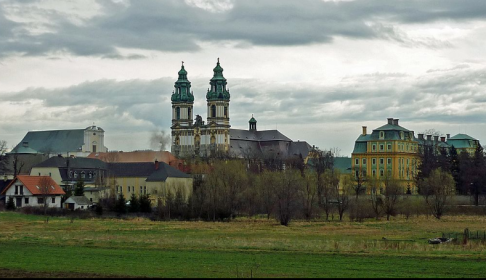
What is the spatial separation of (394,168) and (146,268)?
332ft

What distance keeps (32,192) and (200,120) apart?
105 meters

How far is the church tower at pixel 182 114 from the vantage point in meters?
191

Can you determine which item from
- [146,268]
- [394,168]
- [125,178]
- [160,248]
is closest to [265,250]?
[160,248]

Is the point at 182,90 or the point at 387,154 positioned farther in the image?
the point at 182,90

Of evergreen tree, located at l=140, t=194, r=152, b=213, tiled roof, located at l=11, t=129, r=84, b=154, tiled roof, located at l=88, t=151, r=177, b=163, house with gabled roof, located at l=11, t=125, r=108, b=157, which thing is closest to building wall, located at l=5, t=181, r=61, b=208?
evergreen tree, located at l=140, t=194, r=152, b=213

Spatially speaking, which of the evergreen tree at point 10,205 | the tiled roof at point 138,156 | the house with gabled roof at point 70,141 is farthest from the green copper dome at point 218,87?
the evergreen tree at point 10,205

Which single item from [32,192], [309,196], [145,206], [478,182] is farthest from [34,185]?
[478,182]

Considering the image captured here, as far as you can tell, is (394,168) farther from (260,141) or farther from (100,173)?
(260,141)

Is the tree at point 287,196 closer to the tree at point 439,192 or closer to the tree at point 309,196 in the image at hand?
the tree at point 309,196

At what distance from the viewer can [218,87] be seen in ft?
636

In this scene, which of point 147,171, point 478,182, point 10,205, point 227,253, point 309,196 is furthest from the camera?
point 147,171

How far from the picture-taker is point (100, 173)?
110 metres

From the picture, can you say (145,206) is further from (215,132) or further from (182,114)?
(182,114)

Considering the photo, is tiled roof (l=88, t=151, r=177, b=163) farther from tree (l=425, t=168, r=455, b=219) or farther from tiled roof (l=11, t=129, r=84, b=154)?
tree (l=425, t=168, r=455, b=219)
